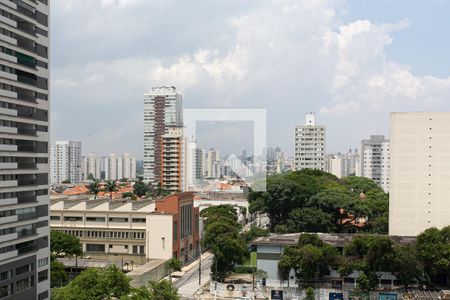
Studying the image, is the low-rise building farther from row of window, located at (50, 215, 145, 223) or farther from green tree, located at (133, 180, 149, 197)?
green tree, located at (133, 180, 149, 197)

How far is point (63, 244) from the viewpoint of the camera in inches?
640

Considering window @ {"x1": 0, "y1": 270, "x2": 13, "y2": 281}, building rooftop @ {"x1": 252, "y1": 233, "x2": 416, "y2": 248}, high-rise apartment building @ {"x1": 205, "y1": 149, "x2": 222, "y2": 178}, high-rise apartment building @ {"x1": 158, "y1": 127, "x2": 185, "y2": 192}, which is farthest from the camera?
high-rise apartment building @ {"x1": 158, "y1": 127, "x2": 185, "y2": 192}

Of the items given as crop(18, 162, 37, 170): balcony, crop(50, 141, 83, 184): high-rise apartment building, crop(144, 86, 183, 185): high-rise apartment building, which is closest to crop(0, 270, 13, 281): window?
crop(18, 162, 37, 170): balcony

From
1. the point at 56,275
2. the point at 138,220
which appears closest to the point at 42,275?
the point at 56,275

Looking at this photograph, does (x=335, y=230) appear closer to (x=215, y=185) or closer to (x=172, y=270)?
(x=215, y=185)

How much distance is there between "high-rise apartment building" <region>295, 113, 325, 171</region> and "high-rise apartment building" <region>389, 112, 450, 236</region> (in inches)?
1114

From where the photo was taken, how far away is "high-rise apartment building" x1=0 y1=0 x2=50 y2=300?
34.0 ft

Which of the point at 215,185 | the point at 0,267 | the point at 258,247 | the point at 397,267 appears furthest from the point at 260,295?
the point at 215,185

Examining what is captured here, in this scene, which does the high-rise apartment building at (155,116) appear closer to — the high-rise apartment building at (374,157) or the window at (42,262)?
the high-rise apartment building at (374,157)

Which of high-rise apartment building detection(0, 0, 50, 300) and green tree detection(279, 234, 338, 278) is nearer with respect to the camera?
high-rise apartment building detection(0, 0, 50, 300)

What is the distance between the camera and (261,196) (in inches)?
942

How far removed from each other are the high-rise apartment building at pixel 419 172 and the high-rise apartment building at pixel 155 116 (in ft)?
111

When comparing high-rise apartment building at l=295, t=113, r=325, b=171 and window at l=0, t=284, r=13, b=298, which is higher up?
high-rise apartment building at l=295, t=113, r=325, b=171

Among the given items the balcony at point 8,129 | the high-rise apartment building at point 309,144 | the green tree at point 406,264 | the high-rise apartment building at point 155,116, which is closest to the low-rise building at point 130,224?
the green tree at point 406,264
